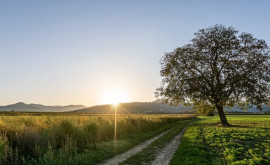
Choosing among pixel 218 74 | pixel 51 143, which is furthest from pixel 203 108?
pixel 51 143

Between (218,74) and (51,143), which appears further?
(218,74)

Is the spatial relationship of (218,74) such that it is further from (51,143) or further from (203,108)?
(51,143)

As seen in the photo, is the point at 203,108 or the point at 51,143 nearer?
the point at 51,143

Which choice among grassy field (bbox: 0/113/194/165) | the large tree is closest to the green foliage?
the large tree

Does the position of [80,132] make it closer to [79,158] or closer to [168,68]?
[79,158]

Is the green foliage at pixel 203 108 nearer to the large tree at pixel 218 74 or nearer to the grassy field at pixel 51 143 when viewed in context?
the large tree at pixel 218 74

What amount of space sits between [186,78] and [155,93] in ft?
23.0

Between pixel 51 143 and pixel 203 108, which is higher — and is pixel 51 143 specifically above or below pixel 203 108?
below

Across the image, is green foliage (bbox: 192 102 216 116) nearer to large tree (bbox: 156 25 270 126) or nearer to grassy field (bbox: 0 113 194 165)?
large tree (bbox: 156 25 270 126)

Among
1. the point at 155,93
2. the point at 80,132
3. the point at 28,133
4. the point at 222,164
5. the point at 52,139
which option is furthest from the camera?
the point at 155,93

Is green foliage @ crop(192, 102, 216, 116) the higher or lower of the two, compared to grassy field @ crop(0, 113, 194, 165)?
higher

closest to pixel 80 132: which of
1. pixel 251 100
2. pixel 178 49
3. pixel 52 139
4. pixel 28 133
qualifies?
pixel 52 139

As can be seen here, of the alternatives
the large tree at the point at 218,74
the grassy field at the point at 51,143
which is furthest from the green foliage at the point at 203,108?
the grassy field at the point at 51,143

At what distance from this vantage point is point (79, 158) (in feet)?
40.5
